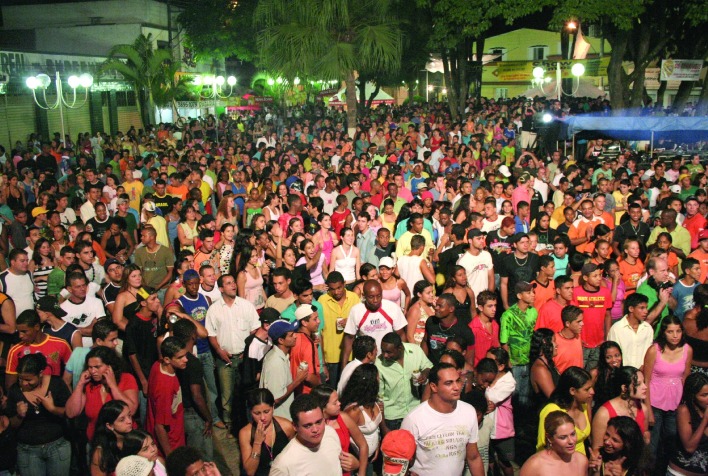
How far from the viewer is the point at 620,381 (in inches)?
227

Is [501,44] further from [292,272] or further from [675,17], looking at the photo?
[292,272]

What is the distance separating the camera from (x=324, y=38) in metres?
21.5

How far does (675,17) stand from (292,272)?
75.9 feet

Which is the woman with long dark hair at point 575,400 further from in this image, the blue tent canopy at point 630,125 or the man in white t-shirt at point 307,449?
the blue tent canopy at point 630,125

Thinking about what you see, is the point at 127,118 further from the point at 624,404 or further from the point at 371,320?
the point at 624,404

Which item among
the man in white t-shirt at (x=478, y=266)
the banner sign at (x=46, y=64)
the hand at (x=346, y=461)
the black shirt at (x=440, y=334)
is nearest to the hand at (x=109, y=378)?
the hand at (x=346, y=461)

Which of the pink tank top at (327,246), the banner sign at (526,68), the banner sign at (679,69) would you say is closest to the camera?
the pink tank top at (327,246)

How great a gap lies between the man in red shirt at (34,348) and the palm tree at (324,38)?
1644 centimetres

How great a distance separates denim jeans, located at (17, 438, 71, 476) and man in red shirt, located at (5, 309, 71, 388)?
0.59m

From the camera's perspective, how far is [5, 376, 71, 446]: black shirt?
18.5 feet

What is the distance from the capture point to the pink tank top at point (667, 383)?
645 cm

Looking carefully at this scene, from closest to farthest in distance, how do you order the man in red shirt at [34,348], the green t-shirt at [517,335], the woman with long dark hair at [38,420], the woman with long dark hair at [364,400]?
the woman with long dark hair at [364,400] < the woman with long dark hair at [38,420] < the man in red shirt at [34,348] < the green t-shirt at [517,335]

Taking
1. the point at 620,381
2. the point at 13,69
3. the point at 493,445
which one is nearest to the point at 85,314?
the point at 493,445

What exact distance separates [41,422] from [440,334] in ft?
11.4
